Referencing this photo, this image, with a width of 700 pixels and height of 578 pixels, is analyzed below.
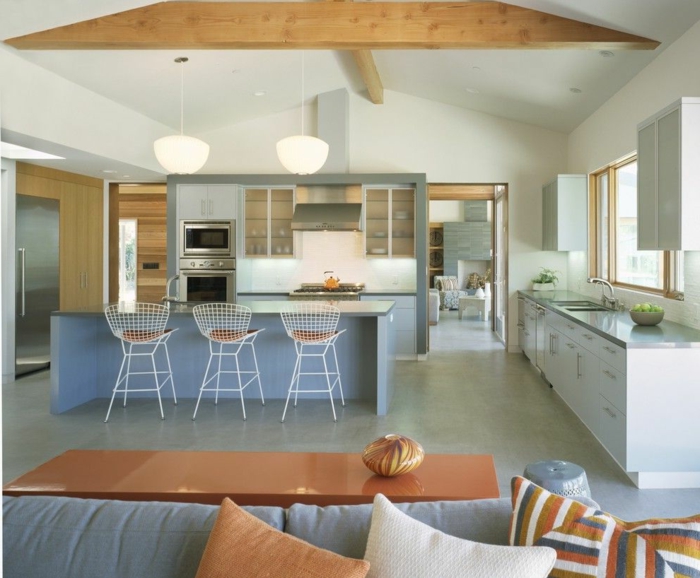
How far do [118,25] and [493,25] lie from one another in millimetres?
2979

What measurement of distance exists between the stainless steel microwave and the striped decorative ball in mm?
6756

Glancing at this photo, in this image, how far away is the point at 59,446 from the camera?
15.0ft

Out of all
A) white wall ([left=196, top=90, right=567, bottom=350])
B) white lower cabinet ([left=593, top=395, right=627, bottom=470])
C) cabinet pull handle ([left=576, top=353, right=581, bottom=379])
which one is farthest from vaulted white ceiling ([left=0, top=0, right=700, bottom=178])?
white lower cabinet ([left=593, top=395, right=627, bottom=470])

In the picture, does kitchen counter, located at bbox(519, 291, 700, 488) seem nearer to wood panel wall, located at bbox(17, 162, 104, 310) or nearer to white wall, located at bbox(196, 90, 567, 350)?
white wall, located at bbox(196, 90, 567, 350)

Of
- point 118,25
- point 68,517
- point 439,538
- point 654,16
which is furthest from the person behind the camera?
point 118,25

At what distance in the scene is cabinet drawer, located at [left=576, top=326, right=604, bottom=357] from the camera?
170 inches

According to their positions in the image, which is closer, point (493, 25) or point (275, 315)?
point (493, 25)

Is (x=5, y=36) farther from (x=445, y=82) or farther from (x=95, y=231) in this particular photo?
(x=445, y=82)

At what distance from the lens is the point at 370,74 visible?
7.21 metres

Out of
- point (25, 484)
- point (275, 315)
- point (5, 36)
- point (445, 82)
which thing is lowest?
point (25, 484)

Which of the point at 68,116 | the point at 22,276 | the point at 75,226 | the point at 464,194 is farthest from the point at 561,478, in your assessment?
the point at 464,194

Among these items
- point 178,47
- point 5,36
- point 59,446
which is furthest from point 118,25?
point 59,446

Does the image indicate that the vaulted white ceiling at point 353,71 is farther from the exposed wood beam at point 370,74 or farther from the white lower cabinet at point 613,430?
the white lower cabinet at point 613,430

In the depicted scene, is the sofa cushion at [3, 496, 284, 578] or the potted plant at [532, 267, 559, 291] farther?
the potted plant at [532, 267, 559, 291]
